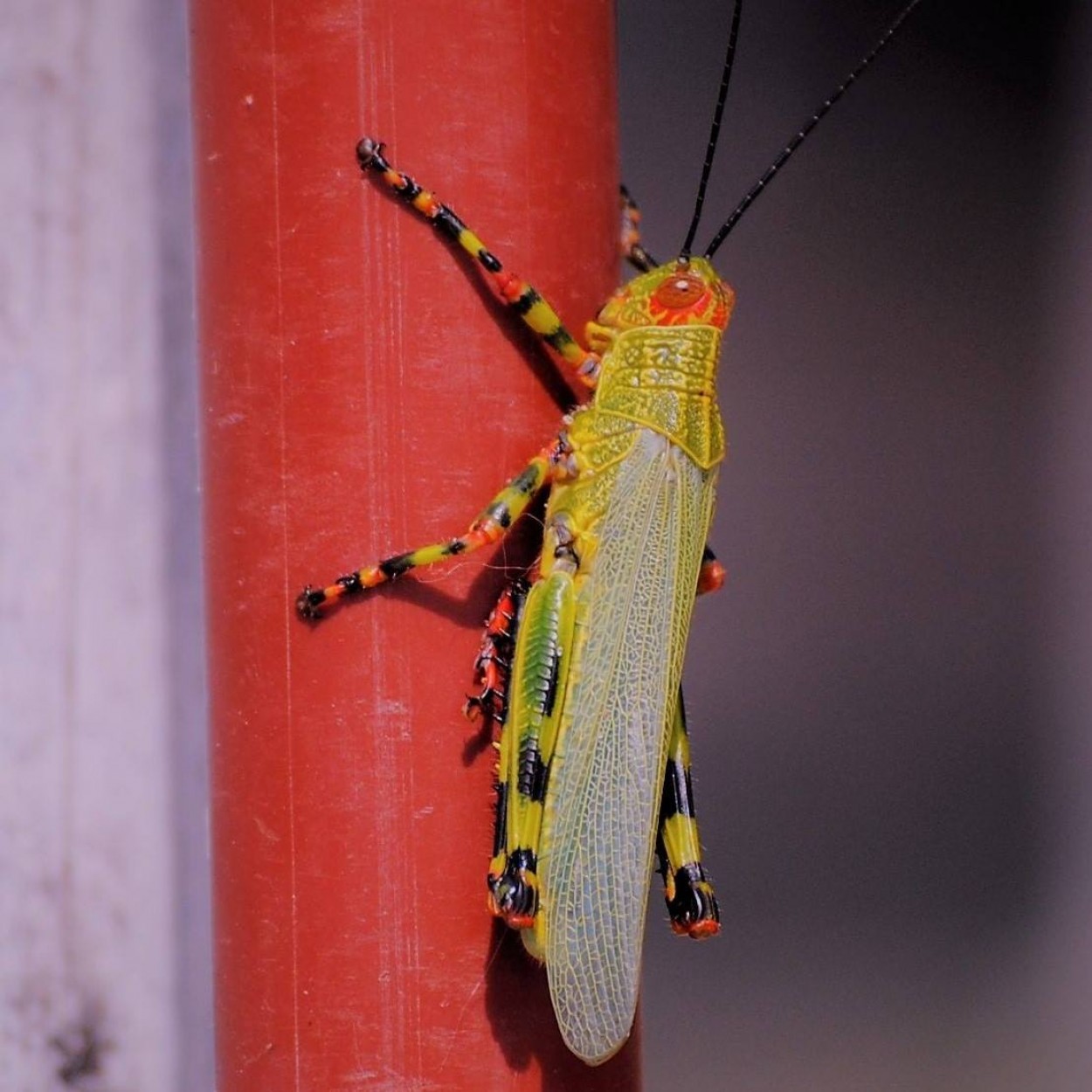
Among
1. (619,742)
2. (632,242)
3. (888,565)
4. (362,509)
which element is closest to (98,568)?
(362,509)

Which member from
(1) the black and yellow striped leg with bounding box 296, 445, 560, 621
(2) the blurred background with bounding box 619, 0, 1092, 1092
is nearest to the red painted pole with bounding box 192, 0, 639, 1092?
(1) the black and yellow striped leg with bounding box 296, 445, 560, 621

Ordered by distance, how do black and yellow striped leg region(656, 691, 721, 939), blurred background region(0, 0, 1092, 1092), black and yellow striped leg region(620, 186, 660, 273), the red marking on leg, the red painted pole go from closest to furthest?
the red painted pole → black and yellow striped leg region(656, 691, 721, 939) → the red marking on leg → black and yellow striped leg region(620, 186, 660, 273) → blurred background region(0, 0, 1092, 1092)

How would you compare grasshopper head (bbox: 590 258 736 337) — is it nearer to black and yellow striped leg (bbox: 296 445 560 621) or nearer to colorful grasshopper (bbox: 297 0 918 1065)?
colorful grasshopper (bbox: 297 0 918 1065)

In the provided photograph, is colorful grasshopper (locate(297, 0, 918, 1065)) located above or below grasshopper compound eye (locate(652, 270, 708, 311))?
below

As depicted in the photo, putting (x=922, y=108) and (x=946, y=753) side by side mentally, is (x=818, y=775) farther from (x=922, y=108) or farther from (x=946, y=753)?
(x=922, y=108)

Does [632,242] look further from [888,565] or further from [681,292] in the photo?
[888,565]

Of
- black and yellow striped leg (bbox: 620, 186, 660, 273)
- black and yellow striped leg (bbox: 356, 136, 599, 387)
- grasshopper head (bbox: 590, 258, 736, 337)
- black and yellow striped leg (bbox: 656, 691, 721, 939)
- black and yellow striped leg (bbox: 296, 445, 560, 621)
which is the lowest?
black and yellow striped leg (bbox: 656, 691, 721, 939)

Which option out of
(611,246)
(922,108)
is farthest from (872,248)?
(611,246)
